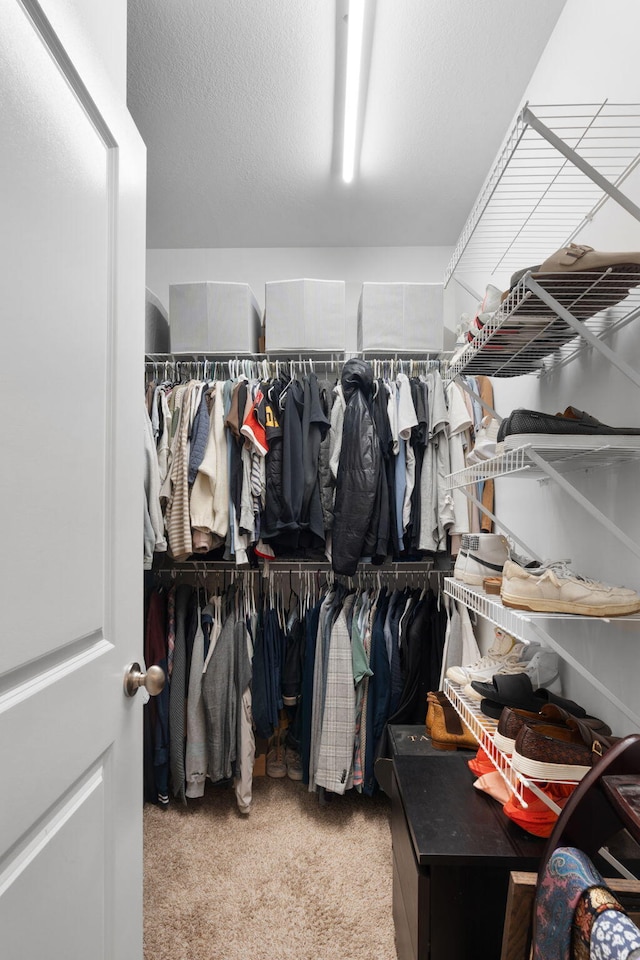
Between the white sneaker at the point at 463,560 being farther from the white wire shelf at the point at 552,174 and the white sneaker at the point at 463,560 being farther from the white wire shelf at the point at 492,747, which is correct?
the white wire shelf at the point at 552,174

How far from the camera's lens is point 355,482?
233cm

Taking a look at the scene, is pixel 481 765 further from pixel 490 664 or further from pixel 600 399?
pixel 600 399

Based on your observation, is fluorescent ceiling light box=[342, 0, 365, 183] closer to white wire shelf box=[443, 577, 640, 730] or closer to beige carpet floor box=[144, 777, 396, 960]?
white wire shelf box=[443, 577, 640, 730]

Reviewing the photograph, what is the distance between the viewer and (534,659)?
1566 mm

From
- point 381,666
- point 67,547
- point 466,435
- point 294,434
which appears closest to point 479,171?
point 466,435

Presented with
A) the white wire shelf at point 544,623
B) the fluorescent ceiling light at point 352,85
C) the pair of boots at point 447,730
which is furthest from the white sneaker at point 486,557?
the fluorescent ceiling light at point 352,85

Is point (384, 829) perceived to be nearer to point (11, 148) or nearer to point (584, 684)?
point (584, 684)

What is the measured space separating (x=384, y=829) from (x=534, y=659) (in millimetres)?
1171

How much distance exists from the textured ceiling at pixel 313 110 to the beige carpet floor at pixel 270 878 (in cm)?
273

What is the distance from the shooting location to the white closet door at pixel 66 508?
613 millimetres

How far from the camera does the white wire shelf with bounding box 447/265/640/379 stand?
108 cm

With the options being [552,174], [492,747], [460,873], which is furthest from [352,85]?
[460,873]

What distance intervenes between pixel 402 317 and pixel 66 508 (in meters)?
2.14

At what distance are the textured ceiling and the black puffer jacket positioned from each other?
89 centimetres
